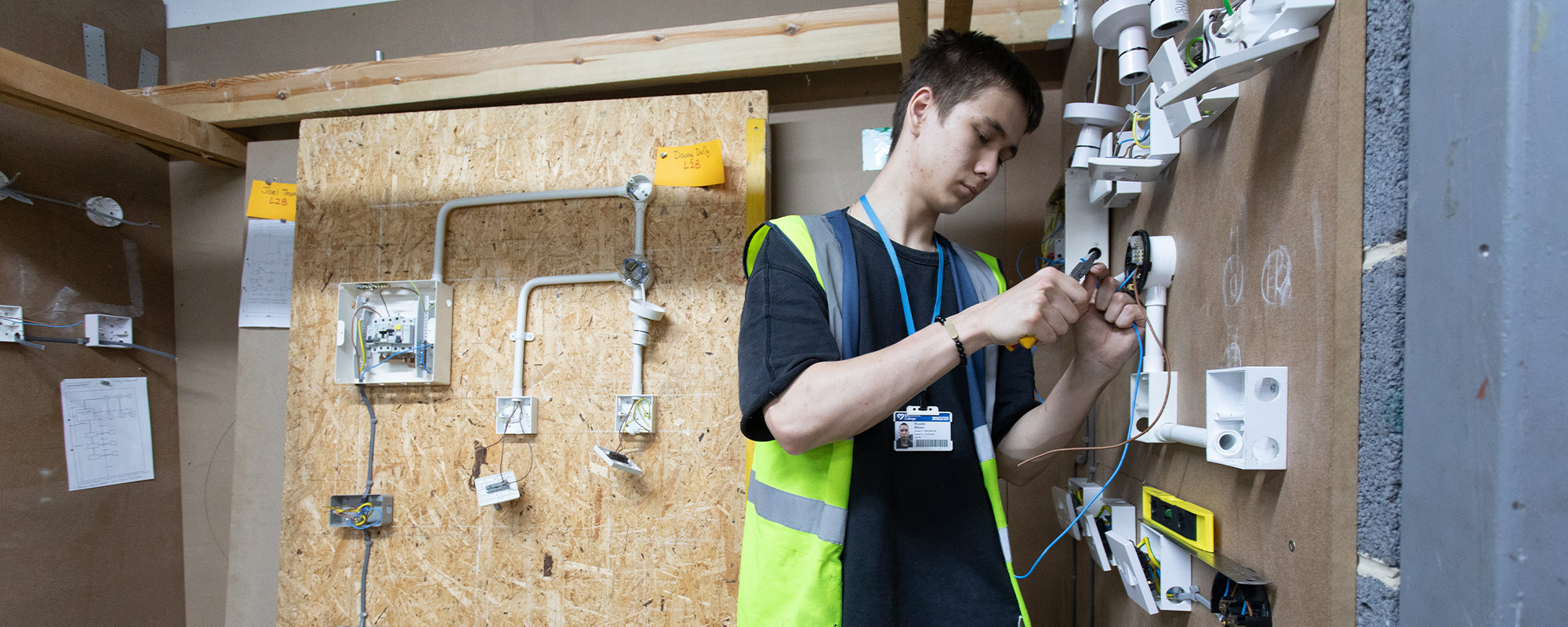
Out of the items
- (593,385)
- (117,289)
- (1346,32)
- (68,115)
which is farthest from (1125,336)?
(117,289)

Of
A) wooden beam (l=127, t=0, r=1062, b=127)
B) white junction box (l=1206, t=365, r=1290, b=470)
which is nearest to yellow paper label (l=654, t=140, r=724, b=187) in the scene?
wooden beam (l=127, t=0, r=1062, b=127)

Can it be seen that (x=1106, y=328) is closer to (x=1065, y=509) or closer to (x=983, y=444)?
(x=983, y=444)

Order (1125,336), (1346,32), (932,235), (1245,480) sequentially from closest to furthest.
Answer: (1346,32), (1245,480), (1125,336), (932,235)

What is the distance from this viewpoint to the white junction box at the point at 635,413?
61.9 inches

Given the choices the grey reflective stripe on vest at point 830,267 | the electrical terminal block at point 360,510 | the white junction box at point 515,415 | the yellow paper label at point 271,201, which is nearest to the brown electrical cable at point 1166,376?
the grey reflective stripe on vest at point 830,267

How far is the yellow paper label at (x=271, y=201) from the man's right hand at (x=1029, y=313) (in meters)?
2.07

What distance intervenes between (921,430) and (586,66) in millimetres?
1376

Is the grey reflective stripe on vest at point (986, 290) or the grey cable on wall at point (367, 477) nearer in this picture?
the grey reflective stripe on vest at point (986, 290)

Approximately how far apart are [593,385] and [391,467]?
1.96 feet

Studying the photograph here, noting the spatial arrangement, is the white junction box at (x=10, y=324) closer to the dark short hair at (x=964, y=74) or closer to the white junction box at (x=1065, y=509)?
the dark short hair at (x=964, y=74)

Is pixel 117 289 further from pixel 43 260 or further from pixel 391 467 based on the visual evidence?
pixel 391 467

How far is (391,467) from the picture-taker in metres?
1.70

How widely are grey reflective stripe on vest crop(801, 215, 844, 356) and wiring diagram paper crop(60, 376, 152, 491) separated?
2250 mm

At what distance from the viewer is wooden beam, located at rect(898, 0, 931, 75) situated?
1.19 meters
